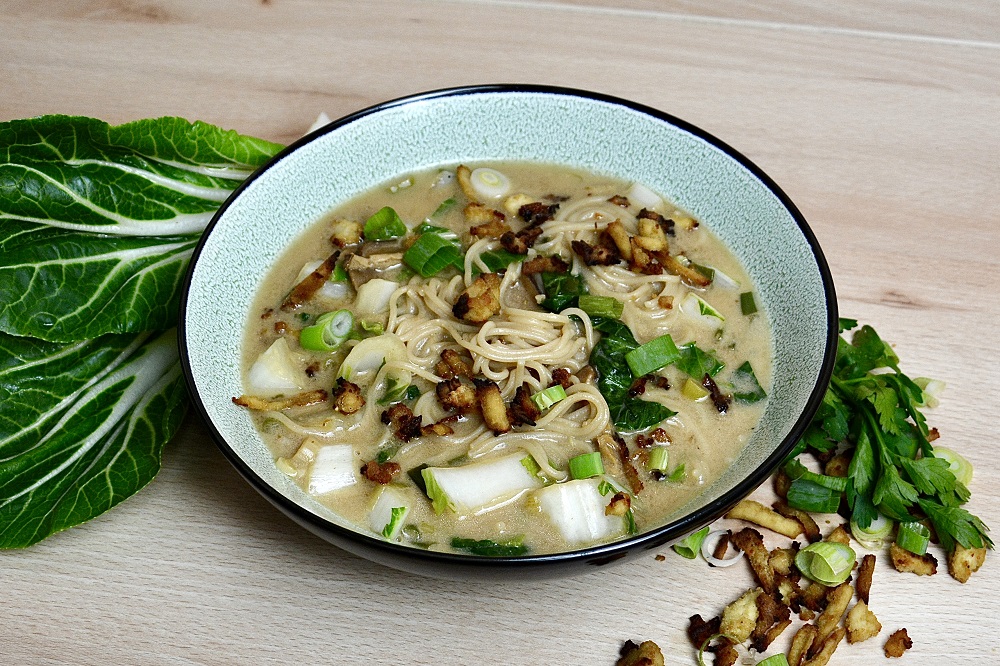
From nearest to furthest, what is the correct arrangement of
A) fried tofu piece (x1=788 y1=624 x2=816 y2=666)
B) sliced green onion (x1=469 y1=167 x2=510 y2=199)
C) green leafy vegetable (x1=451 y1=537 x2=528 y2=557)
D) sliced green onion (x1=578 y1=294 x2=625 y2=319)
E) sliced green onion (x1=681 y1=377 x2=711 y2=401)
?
green leafy vegetable (x1=451 y1=537 x2=528 y2=557)
fried tofu piece (x1=788 y1=624 x2=816 y2=666)
sliced green onion (x1=681 y1=377 x2=711 y2=401)
sliced green onion (x1=578 y1=294 x2=625 y2=319)
sliced green onion (x1=469 y1=167 x2=510 y2=199)

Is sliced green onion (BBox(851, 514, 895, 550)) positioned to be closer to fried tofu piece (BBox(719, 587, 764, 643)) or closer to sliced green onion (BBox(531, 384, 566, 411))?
fried tofu piece (BBox(719, 587, 764, 643))

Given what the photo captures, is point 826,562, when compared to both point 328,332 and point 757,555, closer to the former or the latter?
point 757,555

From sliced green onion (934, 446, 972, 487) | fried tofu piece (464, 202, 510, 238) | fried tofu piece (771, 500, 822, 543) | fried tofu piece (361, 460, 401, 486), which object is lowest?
fried tofu piece (771, 500, 822, 543)

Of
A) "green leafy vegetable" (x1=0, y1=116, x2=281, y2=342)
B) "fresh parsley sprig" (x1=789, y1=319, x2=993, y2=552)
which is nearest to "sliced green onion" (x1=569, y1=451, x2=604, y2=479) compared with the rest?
"fresh parsley sprig" (x1=789, y1=319, x2=993, y2=552)

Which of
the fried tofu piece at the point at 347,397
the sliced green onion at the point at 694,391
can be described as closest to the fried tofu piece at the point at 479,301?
the fried tofu piece at the point at 347,397

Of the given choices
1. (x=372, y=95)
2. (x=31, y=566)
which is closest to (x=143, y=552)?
(x=31, y=566)

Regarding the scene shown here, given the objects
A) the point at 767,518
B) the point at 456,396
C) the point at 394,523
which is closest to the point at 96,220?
the point at 456,396
